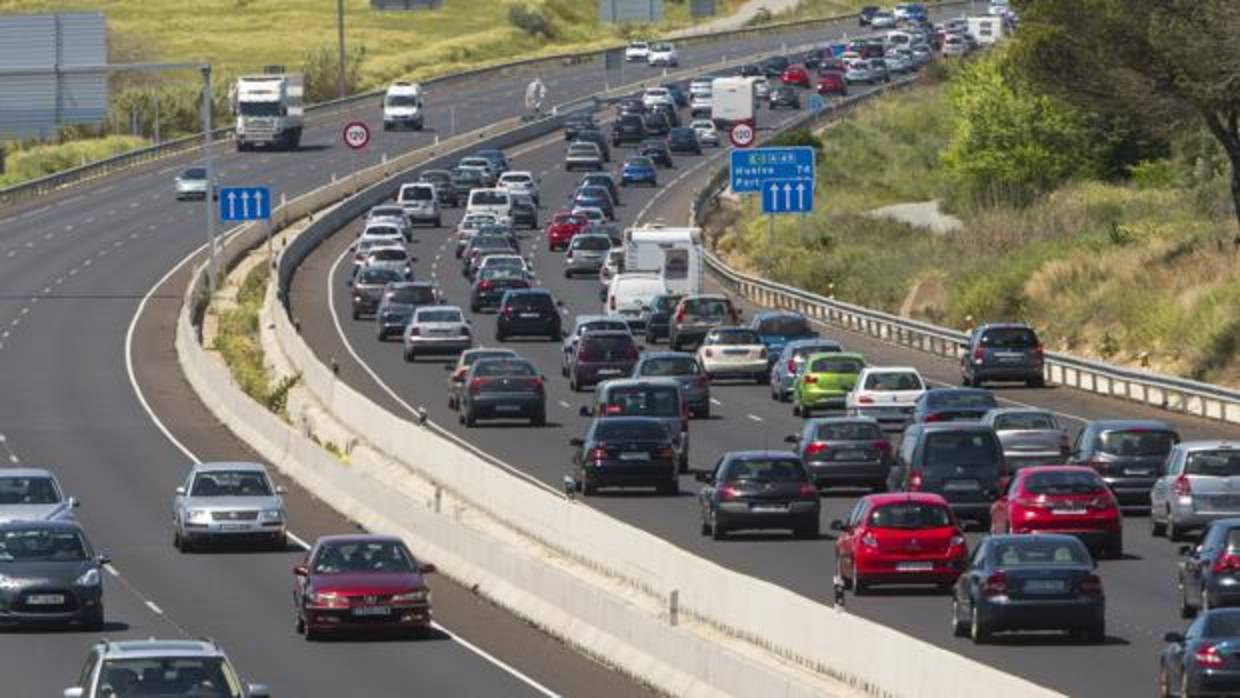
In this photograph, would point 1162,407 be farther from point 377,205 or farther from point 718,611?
point 377,205

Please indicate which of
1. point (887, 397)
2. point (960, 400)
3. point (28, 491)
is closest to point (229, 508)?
point (28, 491)

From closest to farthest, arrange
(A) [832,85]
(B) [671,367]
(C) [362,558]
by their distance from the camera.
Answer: (C) [362,558] < (B) [671,367] < (A) [832,85]

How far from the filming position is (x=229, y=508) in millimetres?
45719

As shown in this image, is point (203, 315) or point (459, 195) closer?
point (203, 315)

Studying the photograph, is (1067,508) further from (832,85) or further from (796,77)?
(796,77)

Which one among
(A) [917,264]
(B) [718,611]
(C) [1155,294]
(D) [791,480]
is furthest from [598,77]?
(B) [718,611]

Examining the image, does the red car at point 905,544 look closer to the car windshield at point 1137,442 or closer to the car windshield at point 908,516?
the car windshield at point 908,516

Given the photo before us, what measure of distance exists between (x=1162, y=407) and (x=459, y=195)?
60.9 m

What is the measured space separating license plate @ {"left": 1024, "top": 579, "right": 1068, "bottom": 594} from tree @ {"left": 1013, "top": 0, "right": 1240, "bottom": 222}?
37.7 m

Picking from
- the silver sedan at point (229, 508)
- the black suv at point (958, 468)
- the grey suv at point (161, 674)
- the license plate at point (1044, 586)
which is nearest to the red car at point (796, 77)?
the silver sedan at point (229, 508)

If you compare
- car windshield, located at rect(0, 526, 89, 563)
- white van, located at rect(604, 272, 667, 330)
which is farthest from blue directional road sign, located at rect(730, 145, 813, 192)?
car windshield, located at rect(0, 526, 89, 563)

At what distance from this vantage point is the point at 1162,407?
6181cm

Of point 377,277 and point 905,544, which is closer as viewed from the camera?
point 905,544

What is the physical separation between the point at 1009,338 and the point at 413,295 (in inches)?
754
